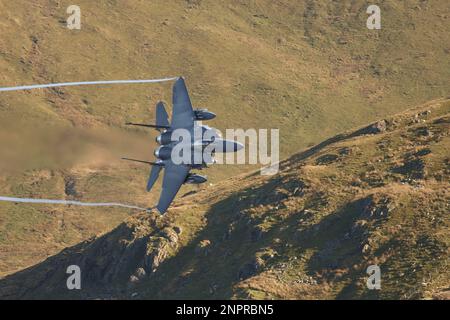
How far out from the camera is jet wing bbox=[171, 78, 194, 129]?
91250 millimetres

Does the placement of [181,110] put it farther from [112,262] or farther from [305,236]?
[112,262]

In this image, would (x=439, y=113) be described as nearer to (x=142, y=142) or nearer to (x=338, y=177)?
(x=338, y=177)

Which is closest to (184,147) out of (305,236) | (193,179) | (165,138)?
(165,138)

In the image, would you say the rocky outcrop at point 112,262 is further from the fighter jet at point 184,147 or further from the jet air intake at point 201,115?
the jet air intake at point 201,115

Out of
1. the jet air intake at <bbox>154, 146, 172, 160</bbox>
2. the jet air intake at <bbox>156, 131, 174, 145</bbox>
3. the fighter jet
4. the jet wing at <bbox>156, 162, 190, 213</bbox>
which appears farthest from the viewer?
the jet air intake at <bbox>156, 131, 174, 145</bbox>

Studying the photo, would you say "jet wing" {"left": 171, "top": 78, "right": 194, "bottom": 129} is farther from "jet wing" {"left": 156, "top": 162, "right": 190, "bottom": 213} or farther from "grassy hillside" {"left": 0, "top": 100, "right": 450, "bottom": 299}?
"grassy hillside" {"left": 0, "top": 100, "right": 450, "bottom": 299}

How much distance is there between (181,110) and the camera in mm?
92312

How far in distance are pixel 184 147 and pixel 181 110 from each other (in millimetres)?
5283

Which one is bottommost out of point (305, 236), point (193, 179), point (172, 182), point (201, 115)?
point (305, 236)

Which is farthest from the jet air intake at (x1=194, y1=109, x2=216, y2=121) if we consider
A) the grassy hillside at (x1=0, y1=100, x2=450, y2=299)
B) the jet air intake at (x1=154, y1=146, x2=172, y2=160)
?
the grassy hillside at (x1=0, y1=100, x2=450, y2=299)

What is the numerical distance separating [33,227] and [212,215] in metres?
52.8

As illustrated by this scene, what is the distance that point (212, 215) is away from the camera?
125m

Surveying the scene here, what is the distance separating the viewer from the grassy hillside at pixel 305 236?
106188 millimetres
